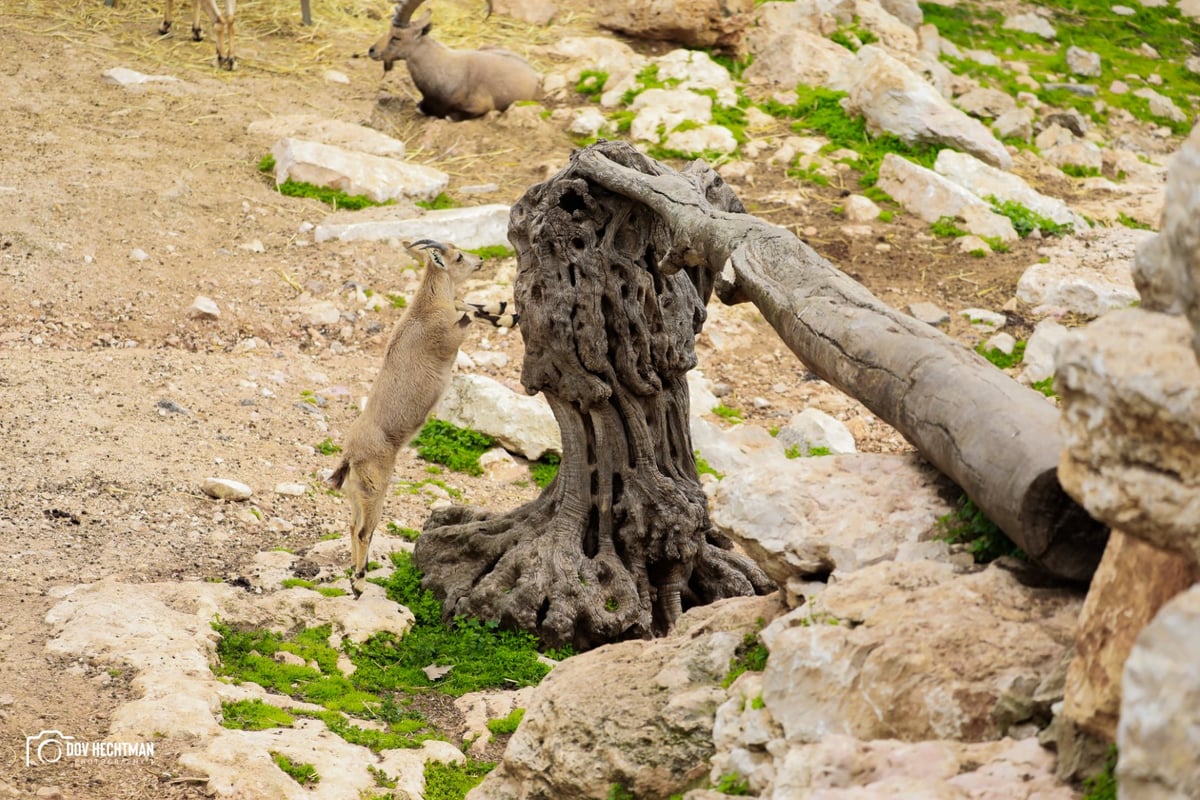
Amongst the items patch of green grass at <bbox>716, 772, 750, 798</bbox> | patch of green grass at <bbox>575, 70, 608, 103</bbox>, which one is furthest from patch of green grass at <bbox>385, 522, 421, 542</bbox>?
patch of green grass at <bbox>575, 70, 608, 103</bbox>

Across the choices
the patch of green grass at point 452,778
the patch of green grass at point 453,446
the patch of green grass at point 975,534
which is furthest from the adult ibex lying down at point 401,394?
the patch of green grass at point 975,534

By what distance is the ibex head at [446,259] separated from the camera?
22.7ft

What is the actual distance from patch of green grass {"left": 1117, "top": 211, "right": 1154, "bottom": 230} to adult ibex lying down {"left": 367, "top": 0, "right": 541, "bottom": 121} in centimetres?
582

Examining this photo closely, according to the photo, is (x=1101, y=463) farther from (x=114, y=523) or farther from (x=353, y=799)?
(x=114, y=523)

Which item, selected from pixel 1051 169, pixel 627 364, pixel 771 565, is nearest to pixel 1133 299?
pixel 1051 169

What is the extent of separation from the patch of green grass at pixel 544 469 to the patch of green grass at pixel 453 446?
32cm

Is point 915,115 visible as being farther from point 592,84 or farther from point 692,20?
point 592,84

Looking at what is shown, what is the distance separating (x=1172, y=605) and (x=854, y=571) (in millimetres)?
1536

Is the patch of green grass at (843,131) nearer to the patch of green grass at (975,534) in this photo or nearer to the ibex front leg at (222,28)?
the ibex front leg at (222,28)

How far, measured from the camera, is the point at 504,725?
535 centimetres

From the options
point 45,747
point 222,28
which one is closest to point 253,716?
point 45,747

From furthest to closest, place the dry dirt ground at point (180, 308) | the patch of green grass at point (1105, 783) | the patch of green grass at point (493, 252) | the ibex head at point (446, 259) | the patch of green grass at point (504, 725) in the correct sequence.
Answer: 1. the patch of green grass at point (493, 252)
2. the ibex head at point (446, 259)
3. the dry dirt ground at point (180, 308)
4. the patch of green grass at point (504, 725)
5. the patch of green grass at point (1105, 783)

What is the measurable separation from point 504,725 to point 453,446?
330 centimetres

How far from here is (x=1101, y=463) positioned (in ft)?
8.14
